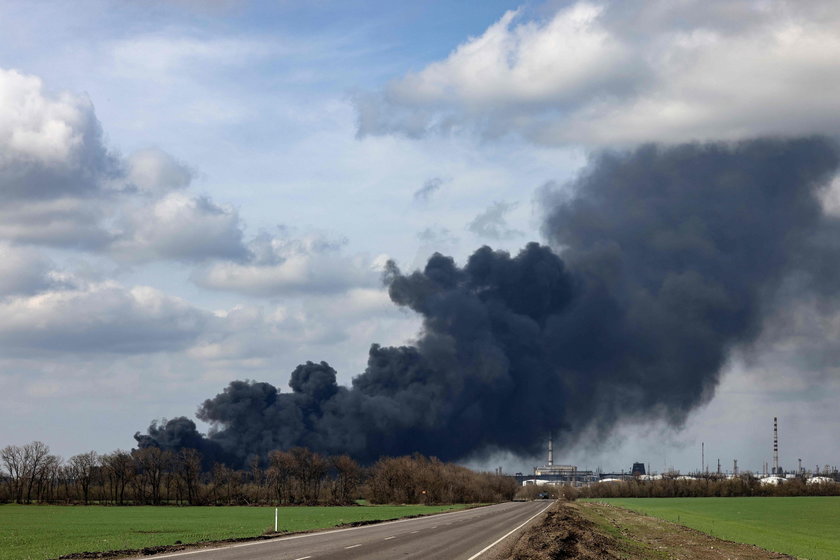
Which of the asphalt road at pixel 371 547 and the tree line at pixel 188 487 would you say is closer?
the asphalt road at pixel 371 547

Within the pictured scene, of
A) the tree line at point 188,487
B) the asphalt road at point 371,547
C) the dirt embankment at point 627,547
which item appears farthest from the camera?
the tree line at point 188,487

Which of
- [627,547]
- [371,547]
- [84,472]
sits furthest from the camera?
[84,472]

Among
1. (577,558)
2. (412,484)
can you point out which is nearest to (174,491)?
(412,484)

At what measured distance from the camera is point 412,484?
184875 millimetres

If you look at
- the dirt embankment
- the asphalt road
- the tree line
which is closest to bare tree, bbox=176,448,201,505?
the tree line

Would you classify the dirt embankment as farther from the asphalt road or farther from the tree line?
the tree line

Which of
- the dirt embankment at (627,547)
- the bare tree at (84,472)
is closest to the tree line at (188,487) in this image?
the bare tree at (84,472)

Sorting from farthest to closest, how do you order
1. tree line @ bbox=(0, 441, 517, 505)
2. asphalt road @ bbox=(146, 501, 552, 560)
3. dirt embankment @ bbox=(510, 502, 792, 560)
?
tree line @ bbox=(0, 441, 517, 505), dirt embankment @ bbox=(510, 502, 792, 560), asphalt road @ bbox=(146, 501, 552, 560)

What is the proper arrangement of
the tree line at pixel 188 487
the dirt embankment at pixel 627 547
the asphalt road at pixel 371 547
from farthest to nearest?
the tree line at pixel 188 487 < the dirt embankment at pixel 627 547 < the asphalt road at pixel 371 547

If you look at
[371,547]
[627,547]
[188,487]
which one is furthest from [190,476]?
[371,547]

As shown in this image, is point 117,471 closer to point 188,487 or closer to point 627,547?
point 188,487

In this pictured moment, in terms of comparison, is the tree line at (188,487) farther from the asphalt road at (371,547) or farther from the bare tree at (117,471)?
the asphalt road at (371,547)

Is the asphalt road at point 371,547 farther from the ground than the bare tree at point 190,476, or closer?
farther from the ground

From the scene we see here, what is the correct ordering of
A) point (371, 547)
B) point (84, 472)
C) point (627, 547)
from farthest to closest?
point (84, 472) → point (627, 547) → point (371, 547)
